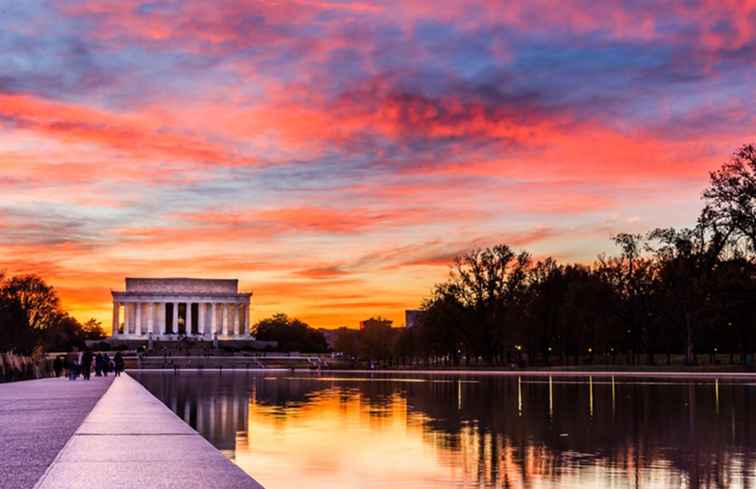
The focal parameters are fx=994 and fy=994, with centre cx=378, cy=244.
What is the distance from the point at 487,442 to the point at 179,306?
180883mm

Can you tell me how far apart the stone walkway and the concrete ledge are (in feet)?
0.80

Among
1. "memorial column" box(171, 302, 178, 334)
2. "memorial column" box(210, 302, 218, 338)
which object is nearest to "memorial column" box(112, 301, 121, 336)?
"memorial column" box(171, 302, 178, 334)

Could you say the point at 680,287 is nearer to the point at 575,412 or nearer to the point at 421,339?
the point at 421,339

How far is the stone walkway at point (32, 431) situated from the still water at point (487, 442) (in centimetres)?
279

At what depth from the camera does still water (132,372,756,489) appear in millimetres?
13562

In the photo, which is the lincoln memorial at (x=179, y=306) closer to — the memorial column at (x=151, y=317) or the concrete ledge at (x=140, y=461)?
the memorial column at (x=151, y=317)

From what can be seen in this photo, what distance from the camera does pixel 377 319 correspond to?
590 ft

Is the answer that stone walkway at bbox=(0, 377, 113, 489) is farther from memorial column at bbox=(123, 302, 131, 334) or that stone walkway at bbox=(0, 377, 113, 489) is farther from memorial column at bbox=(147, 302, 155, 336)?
memorial column at bbox=(123, 302, 131, 334)

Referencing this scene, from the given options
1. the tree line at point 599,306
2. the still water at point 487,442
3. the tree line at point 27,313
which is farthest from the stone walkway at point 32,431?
the tree line at point 27,313

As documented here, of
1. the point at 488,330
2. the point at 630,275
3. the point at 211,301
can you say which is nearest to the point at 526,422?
the point at 630,275

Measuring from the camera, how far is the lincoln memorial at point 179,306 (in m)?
190

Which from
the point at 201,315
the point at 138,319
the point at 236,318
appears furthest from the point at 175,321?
the point at 236,318

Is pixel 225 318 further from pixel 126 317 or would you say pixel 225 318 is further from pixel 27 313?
pixel 27 313

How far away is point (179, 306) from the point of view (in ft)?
636
